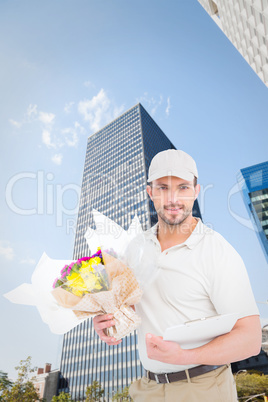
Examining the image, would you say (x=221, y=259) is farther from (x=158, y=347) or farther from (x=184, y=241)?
(x=158, y=347)

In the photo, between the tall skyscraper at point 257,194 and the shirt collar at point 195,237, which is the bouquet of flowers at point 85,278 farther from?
the tall skyscraper at point 257,194

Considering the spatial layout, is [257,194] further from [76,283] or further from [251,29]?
[76,283]

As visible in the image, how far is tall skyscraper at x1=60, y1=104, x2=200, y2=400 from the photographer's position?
60938 millimetres

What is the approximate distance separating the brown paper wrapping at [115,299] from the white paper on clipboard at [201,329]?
0.38 metres

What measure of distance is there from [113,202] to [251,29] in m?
63.8

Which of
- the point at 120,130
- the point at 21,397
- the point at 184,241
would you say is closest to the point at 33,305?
the point at 184,241

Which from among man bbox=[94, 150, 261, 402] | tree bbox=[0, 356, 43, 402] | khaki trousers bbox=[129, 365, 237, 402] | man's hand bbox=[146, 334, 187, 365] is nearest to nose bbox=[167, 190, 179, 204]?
man bbox=[94, 150, 261, 402]

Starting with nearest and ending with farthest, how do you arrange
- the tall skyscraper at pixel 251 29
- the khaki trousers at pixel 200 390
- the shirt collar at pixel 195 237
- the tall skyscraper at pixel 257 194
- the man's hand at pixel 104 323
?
the khaki trousers at pixel 200 390 < the man's hand at pixel 104 323 < the shirt collar at pixel 195 237 < the tall skyscraper at pixel 251 29 < the tall skyscraper at pixel 257 194

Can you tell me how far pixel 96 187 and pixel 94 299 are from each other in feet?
275

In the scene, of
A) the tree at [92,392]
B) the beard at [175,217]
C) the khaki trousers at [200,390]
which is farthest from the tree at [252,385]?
the beard at [175,217]

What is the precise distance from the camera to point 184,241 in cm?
207

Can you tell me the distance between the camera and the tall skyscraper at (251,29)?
575 inches

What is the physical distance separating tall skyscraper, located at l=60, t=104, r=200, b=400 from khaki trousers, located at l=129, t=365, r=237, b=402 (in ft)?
182

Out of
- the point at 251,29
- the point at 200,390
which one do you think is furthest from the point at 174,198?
the point at 251,29
